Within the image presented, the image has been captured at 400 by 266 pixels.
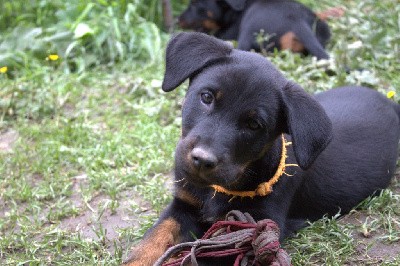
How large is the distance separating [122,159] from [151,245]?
145 centimetres

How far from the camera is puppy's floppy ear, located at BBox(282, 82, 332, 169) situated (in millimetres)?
3154

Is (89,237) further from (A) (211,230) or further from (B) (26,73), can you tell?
(B) (26,73)

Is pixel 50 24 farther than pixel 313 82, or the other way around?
pixel 50 24

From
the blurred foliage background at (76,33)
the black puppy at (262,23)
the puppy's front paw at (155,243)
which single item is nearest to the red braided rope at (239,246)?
the puppy's front paw at (155,243)

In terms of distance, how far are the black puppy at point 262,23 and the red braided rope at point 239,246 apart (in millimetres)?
3062

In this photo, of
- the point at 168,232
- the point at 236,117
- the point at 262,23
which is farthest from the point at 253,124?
the point at 262,23

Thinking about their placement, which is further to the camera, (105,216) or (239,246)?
(105,216)

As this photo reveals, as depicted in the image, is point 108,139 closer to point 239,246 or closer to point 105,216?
point 105,216

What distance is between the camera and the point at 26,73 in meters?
6.00

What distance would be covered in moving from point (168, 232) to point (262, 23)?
140 inches

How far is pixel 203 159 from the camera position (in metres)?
2.97

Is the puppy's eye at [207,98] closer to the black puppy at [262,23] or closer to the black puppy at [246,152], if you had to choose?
the black puppy at [246,152]

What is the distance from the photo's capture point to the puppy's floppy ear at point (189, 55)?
336 centimetres

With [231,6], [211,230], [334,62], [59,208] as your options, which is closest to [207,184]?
[211,230]
